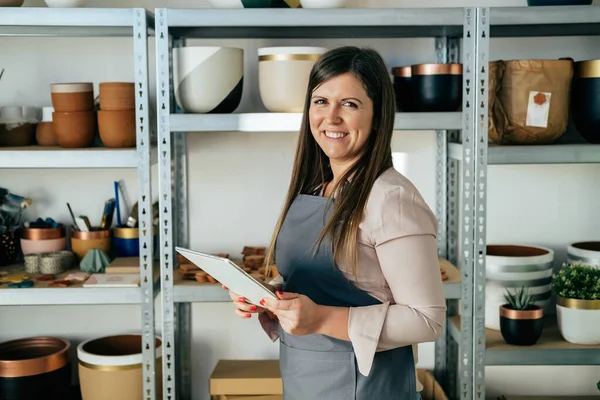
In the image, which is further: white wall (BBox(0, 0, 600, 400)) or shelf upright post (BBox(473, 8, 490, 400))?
white wall (BBox(0, 0, 600, 400))

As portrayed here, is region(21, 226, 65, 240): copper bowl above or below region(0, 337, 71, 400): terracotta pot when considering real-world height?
above

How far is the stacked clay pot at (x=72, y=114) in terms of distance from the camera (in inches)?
86.7

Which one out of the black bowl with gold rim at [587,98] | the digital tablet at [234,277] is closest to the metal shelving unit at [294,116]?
the black bowl with gold rim at [587,98]

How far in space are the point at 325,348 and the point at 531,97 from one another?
108 centimetres

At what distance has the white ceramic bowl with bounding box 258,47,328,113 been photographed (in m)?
2.12

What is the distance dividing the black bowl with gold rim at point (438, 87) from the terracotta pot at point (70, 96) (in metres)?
0.99

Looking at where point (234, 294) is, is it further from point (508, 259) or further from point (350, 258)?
point (508, 259)

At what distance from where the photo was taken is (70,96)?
2.21m

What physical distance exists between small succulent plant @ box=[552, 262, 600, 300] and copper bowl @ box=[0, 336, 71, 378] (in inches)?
61.0

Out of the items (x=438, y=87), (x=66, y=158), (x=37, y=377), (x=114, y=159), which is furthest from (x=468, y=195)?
(x=37, y=377)

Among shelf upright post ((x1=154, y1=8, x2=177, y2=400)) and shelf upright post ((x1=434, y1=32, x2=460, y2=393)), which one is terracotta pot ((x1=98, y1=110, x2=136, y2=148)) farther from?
shelf upright post ((x1=434, y1=32, x2=460, y2=393))

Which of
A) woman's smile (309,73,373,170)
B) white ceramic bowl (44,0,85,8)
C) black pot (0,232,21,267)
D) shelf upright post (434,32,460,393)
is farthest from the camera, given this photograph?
shelf upright post (434,32,460,393)

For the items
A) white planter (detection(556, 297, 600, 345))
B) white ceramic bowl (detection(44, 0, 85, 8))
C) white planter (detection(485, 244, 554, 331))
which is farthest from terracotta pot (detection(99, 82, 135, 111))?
white planter (detection(556, 297, 600, 345))

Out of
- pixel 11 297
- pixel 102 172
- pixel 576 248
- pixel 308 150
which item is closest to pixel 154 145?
pixel 102 172
